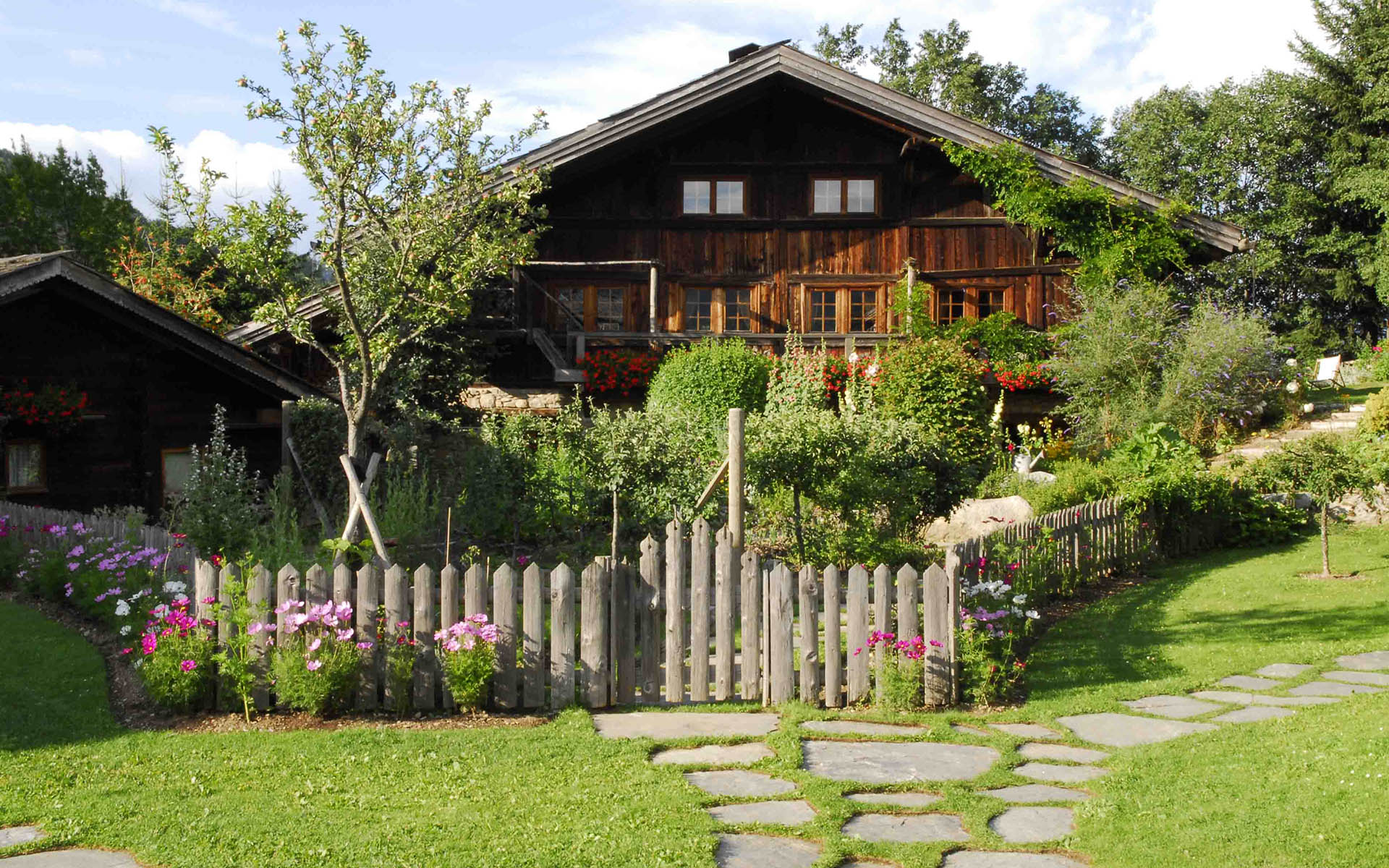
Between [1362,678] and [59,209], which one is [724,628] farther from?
[59,209]

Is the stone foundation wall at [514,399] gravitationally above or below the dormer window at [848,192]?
below

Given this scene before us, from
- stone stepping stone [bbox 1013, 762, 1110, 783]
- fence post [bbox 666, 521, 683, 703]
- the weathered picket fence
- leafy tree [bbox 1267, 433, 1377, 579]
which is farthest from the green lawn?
leafy tree [bbox 1267, 433, 1377, 579]

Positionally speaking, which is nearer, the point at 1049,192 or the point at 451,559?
the point at 451,559

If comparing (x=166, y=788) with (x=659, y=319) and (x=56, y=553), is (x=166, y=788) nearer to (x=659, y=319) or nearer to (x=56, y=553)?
(x=56, y=553)

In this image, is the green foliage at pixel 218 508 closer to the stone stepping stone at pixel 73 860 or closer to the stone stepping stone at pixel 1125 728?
the stone stepping stone at pixel 73 860

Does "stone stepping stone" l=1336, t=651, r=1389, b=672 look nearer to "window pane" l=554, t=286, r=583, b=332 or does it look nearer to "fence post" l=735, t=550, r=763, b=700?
"fence post" l=735, t=550, r=763, b=700

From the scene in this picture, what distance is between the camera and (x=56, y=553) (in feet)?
34.8

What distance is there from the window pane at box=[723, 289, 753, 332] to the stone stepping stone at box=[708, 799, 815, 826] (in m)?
17.4

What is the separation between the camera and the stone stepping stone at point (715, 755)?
604cm

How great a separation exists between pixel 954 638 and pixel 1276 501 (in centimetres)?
953

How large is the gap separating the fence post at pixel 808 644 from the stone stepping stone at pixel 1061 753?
1398 millimetres

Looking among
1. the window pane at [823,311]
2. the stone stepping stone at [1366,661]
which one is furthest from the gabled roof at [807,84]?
the stone stepping stone at [1366,661]

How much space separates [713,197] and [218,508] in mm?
12840

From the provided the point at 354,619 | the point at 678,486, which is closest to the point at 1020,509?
the point at 678,486
